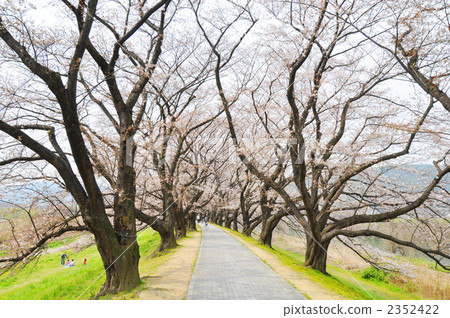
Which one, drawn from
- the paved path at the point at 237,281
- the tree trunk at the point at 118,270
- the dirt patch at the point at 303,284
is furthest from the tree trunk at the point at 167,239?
the tree trunk at the point at 118,270

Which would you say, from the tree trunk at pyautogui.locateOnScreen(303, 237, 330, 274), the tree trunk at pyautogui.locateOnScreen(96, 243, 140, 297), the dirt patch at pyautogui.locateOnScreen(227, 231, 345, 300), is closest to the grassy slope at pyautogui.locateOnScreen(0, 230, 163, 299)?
the tree trunk at pyautogui.locateOnScreen(96, 243, 140, 297)

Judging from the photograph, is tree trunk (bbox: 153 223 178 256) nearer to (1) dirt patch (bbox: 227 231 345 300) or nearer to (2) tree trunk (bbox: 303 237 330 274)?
(1) dirt patch (bbox: 227 231 345 300)

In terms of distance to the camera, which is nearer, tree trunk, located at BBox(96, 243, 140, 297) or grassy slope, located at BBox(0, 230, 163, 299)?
tree trunk, located at BBox(96, 243, 140, 297)

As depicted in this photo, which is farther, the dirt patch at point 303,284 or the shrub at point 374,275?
the shrub at point 374,275

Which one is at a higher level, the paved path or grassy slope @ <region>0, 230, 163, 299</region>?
the paved path

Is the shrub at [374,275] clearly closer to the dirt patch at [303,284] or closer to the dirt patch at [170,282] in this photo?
the dirt patch at [303,284]

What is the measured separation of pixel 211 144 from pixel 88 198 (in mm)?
17183

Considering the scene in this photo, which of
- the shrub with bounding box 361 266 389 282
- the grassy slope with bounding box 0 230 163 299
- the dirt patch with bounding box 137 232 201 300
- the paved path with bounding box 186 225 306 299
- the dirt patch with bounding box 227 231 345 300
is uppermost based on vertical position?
the dirt patch with bounding box 227 231 345 300

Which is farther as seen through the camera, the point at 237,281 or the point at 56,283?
the point at 56,283

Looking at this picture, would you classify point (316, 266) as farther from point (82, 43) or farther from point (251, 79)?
point (82, 43)

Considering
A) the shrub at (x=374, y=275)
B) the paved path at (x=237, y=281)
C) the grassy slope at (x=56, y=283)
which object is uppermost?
the paved path at (x=237, y=281)

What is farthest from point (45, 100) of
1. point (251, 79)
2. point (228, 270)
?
point (251, 79)

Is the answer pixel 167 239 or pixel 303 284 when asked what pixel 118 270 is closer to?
pixel 303 284

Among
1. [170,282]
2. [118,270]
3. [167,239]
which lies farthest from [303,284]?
[167,239]
